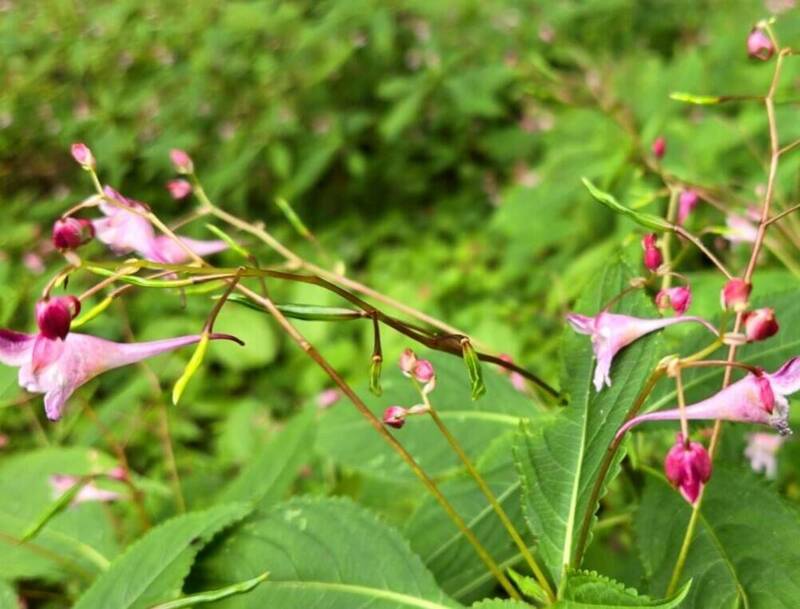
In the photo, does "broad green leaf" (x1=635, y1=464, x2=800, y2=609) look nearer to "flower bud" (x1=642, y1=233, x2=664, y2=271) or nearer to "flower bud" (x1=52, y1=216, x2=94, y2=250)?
"flower bud" (x1=642, y1=233, x2=664, y2=271)

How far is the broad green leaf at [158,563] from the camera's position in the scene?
0.63 meters

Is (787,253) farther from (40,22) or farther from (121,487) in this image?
(40,22)

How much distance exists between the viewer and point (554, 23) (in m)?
3.20

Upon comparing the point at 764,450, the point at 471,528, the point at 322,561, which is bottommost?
the point at 764,450

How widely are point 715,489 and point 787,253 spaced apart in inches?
24.7

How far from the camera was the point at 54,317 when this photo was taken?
508 mm

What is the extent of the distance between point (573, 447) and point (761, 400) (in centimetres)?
17

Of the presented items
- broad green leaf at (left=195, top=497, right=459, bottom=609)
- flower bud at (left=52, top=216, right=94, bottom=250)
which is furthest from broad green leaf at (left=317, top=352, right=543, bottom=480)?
flower bud at (left=52, top=216, right=94, bottom=250)

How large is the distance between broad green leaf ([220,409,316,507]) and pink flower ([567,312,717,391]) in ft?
1.48

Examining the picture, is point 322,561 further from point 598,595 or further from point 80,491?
point 80,491

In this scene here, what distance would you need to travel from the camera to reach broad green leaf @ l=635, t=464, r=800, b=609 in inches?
23.2

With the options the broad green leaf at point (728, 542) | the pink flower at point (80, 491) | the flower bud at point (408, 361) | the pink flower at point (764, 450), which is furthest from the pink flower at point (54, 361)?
the pink flower at point (764, 450)

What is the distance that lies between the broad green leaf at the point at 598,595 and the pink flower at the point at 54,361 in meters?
0.31

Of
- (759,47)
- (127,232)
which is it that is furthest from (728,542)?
(127,232)
